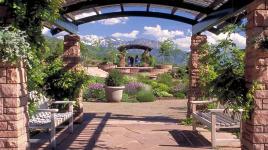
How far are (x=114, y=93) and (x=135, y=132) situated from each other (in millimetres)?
8089

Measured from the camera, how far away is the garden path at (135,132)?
8703 millimetres

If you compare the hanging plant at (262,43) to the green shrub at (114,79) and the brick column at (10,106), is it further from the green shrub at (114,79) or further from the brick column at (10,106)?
the green shrub at (114,79)

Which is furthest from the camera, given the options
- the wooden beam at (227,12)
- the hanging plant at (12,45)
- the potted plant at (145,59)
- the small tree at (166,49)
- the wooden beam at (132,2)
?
the potted plant at (145,59)

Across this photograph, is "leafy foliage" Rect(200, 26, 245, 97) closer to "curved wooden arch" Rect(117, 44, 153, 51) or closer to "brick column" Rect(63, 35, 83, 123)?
"brick column" Rect(63, 35, 83, 123)

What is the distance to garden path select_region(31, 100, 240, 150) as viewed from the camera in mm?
8703

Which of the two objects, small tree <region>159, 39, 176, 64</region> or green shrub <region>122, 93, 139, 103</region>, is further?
small tree <region>159, 39, 176, 64</region>

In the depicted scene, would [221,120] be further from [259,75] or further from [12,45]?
[12,45]

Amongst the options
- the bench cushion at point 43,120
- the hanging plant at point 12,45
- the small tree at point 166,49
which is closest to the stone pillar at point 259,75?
the hanging plant at point 12,45

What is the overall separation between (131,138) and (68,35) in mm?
3944

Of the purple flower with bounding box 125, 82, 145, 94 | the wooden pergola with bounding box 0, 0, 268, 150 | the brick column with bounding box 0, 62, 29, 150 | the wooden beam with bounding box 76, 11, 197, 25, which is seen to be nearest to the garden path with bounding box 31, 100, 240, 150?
the wooden pergola with bounding box 0, 0, 268, 150

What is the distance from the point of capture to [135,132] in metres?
10.4

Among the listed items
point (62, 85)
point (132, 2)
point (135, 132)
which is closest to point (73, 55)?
point (62, 85)

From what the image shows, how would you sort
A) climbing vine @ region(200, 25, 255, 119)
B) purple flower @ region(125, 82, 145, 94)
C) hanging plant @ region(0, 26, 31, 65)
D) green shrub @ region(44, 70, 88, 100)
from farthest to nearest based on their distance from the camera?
purple flower @ region(125, 82, 145, 94) < green shrub @ region(44, 70, 88, 100) < climbing vine @ region(200, 25, 255, 119) < hanging plant @ region(0, 26, 31, 65)

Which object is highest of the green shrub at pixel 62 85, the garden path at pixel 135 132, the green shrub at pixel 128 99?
the green shrub at pixel 62 85
